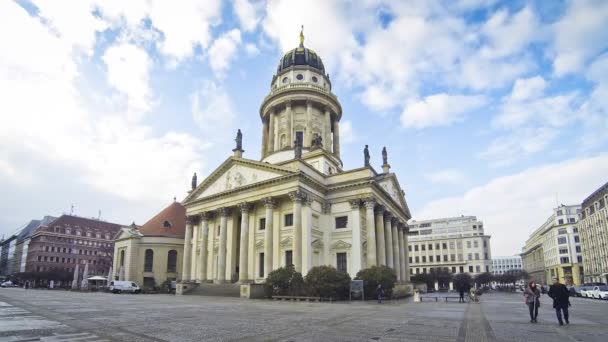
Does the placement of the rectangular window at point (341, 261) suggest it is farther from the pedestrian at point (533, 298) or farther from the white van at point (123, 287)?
the white van at point (123, 287)

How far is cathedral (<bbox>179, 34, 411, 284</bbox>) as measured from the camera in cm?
3662

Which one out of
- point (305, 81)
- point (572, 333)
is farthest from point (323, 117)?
point (572, 333)

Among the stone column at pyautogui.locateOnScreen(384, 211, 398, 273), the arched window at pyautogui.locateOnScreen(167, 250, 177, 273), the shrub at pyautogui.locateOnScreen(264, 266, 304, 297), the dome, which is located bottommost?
the shrub at pyautogui.locateOnScreen(264, 266, 304, 297)

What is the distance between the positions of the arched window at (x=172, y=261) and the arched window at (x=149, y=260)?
2.33 metres

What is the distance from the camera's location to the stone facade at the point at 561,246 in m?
87.9

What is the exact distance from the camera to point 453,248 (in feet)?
320

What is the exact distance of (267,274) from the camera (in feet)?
112

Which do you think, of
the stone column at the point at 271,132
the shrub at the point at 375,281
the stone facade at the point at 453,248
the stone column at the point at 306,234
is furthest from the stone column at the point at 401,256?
the stone facade at the point at 453,248

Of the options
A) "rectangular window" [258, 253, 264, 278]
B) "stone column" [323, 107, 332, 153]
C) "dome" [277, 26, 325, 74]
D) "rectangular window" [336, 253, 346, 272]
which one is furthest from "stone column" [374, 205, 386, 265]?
"dome" [277, 26, 325, 74]

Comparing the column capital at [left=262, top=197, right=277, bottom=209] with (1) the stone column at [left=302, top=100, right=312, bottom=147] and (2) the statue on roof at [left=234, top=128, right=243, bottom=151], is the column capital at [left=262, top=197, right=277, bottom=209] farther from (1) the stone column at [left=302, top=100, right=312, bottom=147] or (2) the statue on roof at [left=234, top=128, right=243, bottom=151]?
(1) the stone column at [left=302, top=100, right=312, bottom=147]

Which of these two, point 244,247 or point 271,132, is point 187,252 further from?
point 271,132

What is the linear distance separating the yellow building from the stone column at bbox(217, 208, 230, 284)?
56.6ft

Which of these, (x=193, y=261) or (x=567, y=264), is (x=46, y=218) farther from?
(x=567, y=264)

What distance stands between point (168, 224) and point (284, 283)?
32.8m
